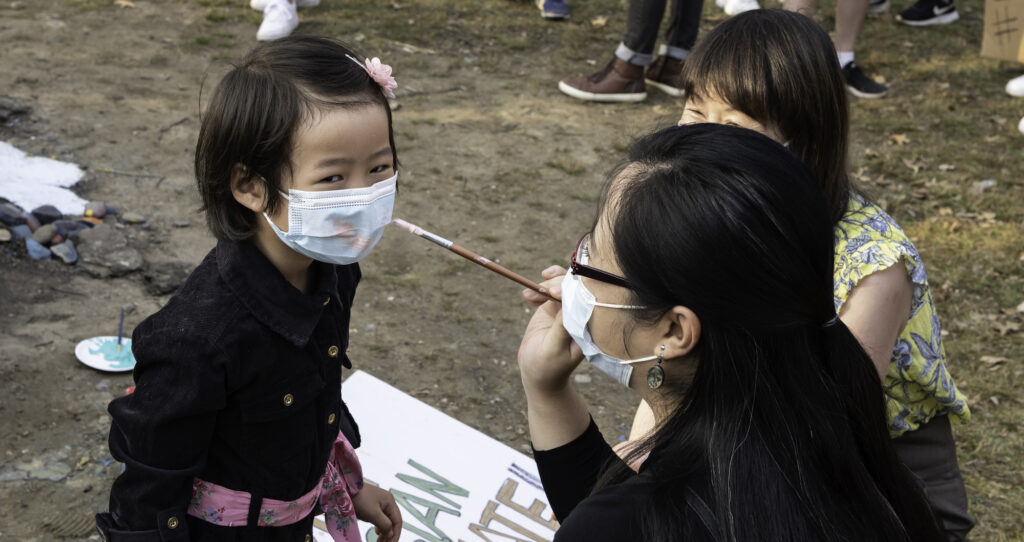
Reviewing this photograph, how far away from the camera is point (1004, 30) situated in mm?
5645

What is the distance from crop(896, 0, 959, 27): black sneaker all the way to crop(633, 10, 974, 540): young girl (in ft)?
18.1

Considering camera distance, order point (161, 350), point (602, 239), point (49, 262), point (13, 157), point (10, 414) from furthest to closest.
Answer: point (13, 157)
point (49, 262)
point (10, 414)
point (161, 350)
point (602, 239)

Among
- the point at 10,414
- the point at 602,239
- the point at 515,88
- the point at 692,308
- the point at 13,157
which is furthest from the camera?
the point at 515,88

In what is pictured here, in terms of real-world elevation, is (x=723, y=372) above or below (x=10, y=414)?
above

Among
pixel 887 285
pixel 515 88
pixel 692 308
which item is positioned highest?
pixel 692 308

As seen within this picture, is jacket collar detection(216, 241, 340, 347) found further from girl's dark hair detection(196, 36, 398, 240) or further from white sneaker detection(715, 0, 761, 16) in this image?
white sneaker detection(715, 0, 761, 16)

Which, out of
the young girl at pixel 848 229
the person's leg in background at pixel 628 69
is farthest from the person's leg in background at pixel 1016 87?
the young girl at pixel 848 229

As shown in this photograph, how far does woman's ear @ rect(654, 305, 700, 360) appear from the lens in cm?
124

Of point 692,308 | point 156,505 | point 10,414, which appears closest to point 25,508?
point 10,414

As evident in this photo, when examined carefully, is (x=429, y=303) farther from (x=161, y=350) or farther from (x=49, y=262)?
(x=161, y=350)

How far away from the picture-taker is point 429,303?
3490 millimetres

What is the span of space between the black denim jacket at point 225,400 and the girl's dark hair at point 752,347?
64cm

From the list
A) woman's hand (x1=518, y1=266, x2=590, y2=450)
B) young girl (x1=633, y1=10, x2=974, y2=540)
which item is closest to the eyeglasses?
woman's hand (x1=518, y1=266, x2=590, y2=450)

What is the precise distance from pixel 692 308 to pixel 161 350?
85 centimetres
